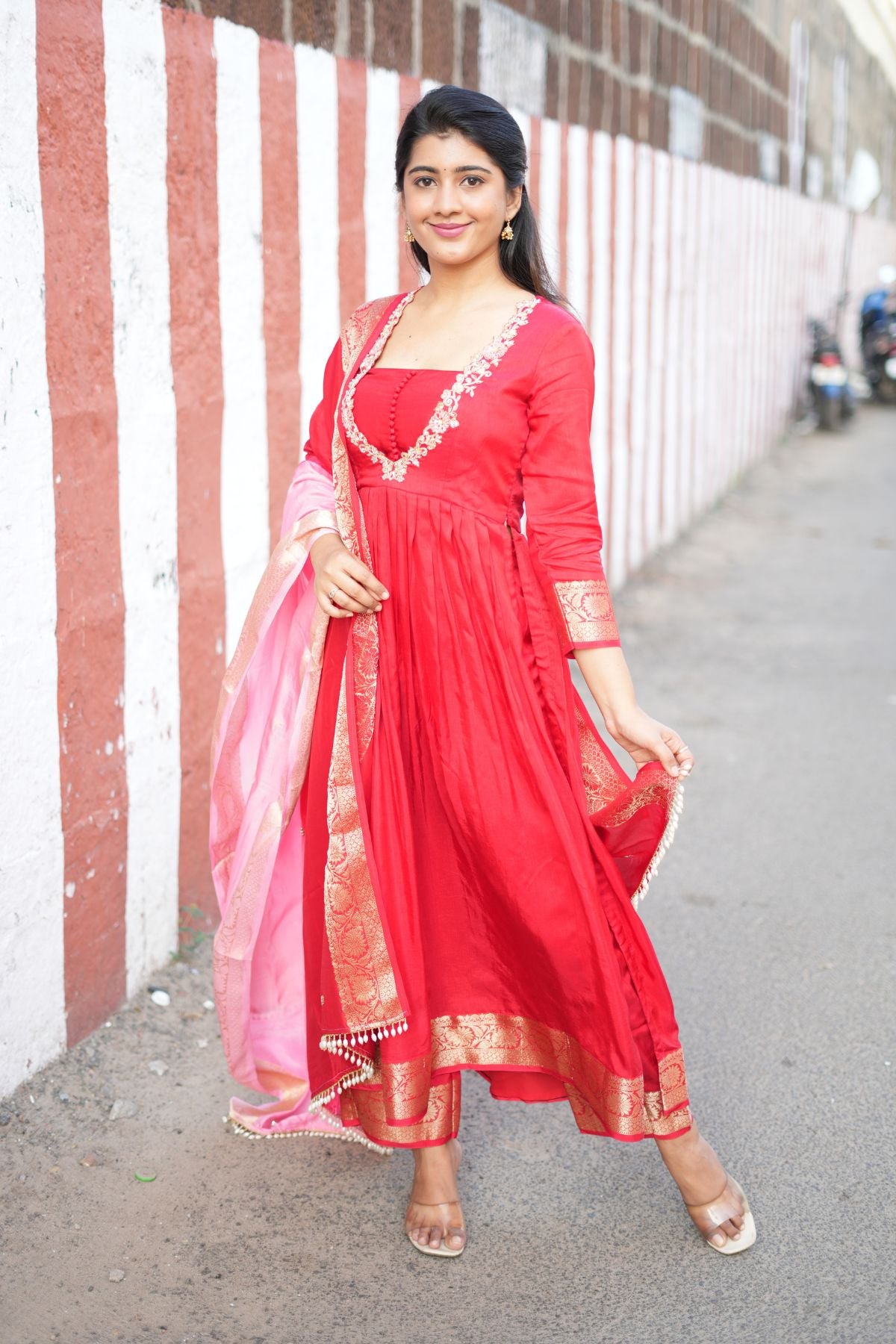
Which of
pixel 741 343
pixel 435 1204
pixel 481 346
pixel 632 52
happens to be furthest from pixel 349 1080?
pixel 741 343

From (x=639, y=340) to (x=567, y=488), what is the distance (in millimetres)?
Answer: 5571

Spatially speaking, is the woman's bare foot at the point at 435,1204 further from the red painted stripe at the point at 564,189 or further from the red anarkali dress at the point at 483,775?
the red painted stripe at the point at 564,189

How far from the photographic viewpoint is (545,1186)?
271 cm

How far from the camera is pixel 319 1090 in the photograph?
8.17 feet

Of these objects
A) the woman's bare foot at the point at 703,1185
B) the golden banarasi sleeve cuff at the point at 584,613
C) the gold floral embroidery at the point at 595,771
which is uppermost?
the golden banarasi sleeve cuff at the point at 584,613

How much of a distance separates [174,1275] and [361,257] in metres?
2.93

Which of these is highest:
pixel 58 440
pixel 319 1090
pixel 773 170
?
pixel 773 170

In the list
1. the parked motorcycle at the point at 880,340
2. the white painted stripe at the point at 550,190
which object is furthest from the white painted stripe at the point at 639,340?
the parked motorcycle at the point at 880,340

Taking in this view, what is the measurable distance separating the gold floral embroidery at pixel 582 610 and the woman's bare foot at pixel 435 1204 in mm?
962

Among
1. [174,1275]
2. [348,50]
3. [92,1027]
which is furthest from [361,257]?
[174,1275]

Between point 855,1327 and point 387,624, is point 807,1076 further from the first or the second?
point 387,624

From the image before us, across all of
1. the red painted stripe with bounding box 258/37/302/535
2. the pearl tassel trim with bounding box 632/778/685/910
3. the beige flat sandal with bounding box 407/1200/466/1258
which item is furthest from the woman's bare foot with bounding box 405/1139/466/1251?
the red painted stripe with bounding box 258/37/302/535

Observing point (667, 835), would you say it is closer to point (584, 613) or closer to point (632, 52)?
point (584, 613)

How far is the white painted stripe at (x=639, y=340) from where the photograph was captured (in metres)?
7.41
